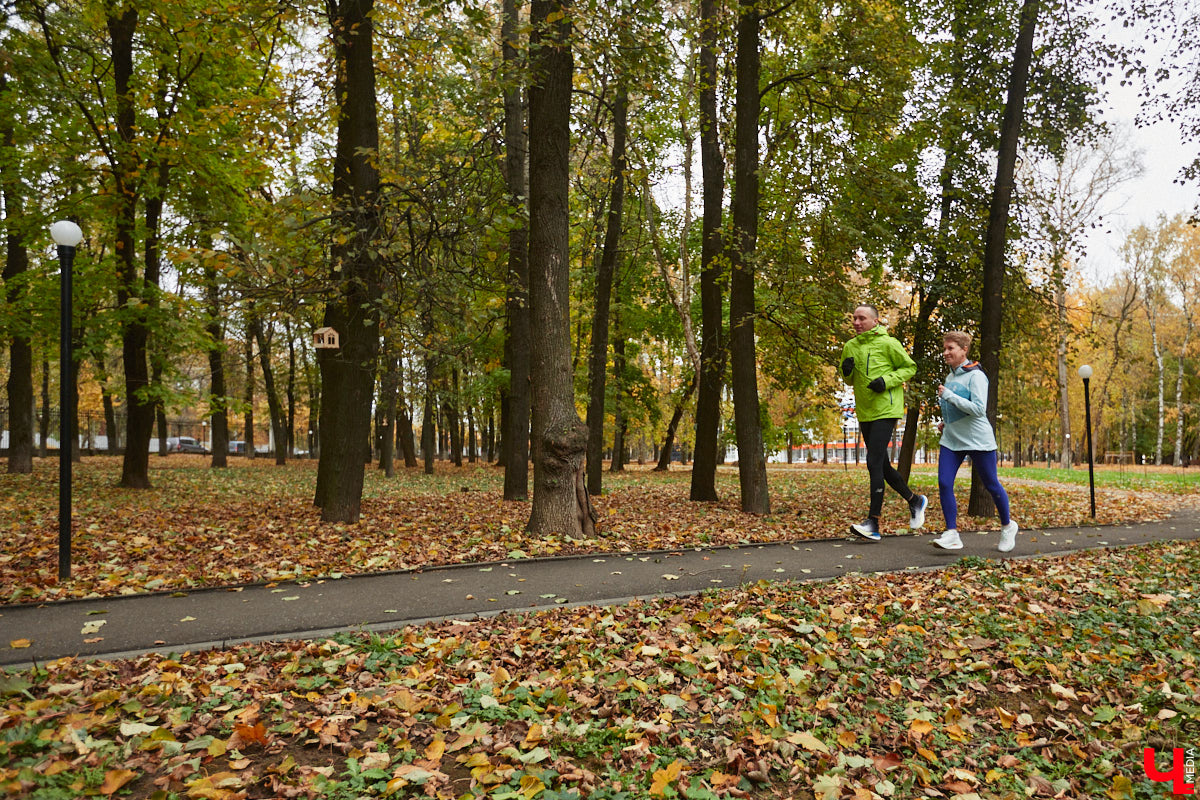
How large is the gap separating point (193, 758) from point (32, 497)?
11.8 meters

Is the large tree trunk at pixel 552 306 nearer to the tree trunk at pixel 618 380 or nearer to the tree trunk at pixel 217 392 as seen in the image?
the tree trunk at pixel 217 392

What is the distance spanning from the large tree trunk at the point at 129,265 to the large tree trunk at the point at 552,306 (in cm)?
907

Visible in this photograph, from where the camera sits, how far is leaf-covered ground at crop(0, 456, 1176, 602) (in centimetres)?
588

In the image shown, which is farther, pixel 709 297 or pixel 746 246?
pixel 709 297

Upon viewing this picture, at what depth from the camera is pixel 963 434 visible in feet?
22.7

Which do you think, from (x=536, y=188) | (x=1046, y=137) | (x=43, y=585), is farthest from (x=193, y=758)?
(x=1046, y=137)

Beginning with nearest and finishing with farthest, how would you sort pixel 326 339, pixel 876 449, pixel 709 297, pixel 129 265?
1. pixel 876 449
2. pixel 326 339
3. pixel 709 297
4. pixel 129 265

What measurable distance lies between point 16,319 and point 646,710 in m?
15.4

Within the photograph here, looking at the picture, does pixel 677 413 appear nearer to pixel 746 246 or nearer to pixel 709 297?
pixel 709 297

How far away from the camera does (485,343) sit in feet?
67.6

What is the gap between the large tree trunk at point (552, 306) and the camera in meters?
7.14

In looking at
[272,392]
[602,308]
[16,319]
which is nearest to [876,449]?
[602,308]

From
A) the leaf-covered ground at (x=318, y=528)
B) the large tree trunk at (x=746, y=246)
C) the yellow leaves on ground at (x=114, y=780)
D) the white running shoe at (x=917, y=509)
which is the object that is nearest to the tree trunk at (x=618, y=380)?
the leaf-covered ground at (x=318, y=528)

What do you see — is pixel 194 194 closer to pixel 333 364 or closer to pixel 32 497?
pixel 32 497
